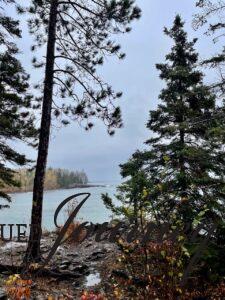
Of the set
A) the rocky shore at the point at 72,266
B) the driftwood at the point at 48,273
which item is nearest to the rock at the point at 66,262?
the rocky shore at the point at 72,266

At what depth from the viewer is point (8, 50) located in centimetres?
1480

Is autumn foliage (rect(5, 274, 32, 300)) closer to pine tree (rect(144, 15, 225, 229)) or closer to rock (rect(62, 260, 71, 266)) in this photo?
rock (rect(62, 260, 71, 266))

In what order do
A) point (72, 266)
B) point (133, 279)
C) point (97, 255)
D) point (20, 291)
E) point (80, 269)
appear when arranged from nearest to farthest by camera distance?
1. point (20, 291)
2. point (133, 279)
3. point (80, 269)
4. point (72, 266)
5. point (97, 255)

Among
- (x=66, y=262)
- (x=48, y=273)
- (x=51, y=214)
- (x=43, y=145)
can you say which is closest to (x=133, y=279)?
(x=48, y=273)

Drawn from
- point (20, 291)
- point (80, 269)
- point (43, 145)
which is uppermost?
point (43, 145)

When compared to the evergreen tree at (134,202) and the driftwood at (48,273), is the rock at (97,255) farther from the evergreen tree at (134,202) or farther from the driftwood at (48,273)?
the evergreen tree at (134,202)

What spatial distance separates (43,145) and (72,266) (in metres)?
3.25

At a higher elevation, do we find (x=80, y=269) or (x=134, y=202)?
(x=134, y=202)

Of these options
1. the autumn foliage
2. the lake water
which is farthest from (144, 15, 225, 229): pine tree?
the autumn foliage

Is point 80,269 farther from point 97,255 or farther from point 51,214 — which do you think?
point 51,214

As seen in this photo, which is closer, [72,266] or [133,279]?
[133,279]

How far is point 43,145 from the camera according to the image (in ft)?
36.0

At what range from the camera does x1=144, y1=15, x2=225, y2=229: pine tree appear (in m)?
12.7

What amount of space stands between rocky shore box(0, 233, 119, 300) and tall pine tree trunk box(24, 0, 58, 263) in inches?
24.2
